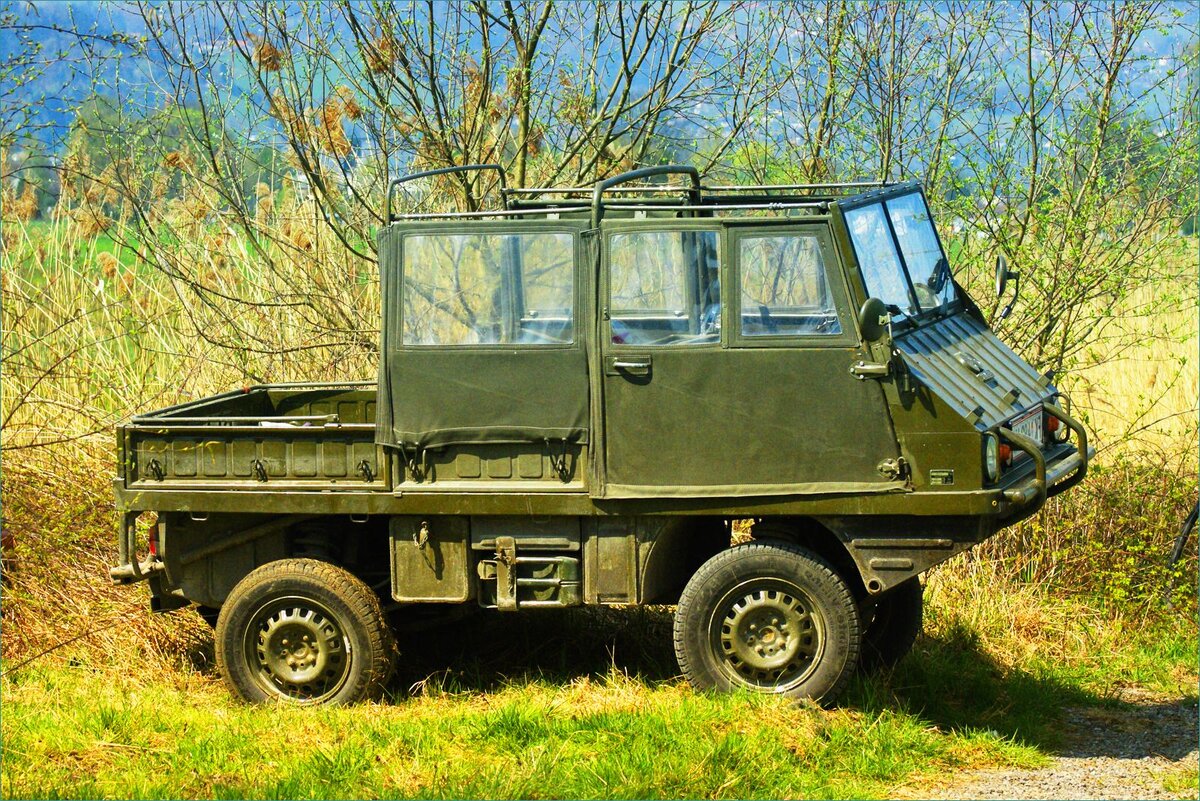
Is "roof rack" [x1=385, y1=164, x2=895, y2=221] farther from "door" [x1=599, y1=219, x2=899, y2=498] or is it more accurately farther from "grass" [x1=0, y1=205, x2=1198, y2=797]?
"grass" [x1=0, y1=205, x2=1198, y2=797]

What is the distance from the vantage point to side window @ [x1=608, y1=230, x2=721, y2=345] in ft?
24.1

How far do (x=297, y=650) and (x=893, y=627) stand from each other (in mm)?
3181

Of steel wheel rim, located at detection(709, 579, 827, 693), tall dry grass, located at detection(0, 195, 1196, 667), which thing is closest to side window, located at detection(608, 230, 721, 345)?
steel wheel rim, located at detection(709, 579, 827, 693)

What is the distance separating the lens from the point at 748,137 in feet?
37.7

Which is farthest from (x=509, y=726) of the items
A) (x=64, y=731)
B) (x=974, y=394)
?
(x=974, y=394)

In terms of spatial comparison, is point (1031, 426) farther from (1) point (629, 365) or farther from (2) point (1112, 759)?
(1) point (629, 365)

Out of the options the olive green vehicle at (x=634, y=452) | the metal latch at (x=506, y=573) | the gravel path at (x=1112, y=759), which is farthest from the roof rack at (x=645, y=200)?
the gravel path at (x=1112, y=759)

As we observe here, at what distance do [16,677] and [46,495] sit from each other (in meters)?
1.71

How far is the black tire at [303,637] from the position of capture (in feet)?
25.9

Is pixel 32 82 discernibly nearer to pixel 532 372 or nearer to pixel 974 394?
pixel 532 372

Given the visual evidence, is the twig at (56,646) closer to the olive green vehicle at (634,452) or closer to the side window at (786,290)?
the olive green vehicle at (634,452)

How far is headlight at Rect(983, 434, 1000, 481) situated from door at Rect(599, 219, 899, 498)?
41 centimetres

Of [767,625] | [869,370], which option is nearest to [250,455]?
[767,625]

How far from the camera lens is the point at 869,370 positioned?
711cm
